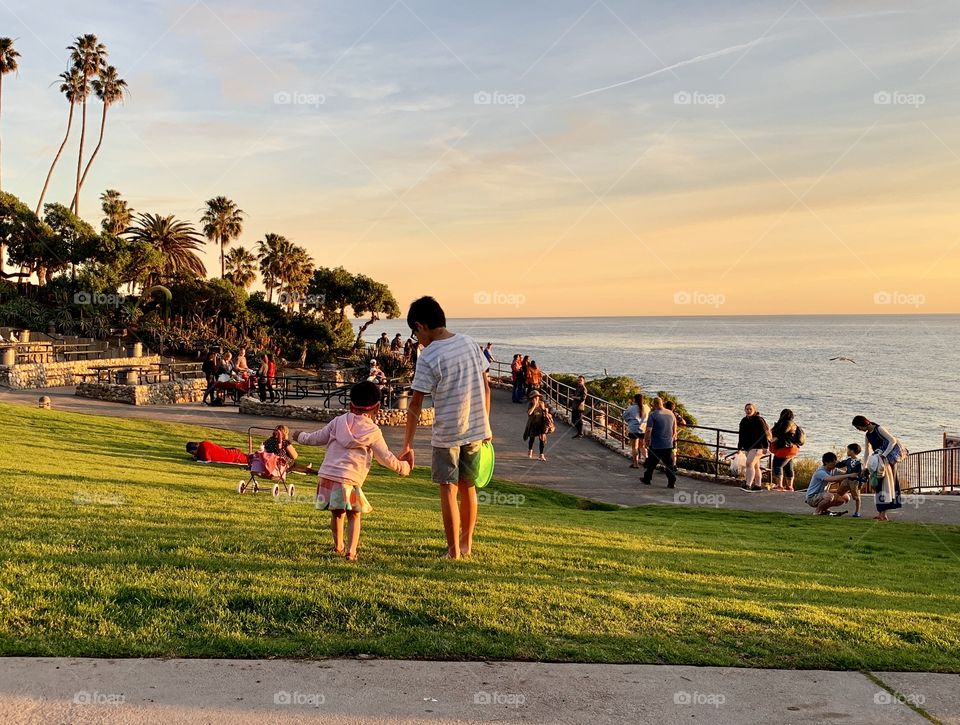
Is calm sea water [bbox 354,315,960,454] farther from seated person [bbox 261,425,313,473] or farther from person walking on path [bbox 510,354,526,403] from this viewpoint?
seated person [bbox 261,425,313,473]

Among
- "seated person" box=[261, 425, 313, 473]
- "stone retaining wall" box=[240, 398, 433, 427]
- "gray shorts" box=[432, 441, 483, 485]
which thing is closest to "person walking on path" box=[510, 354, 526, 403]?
"stone retaining wall" box=[240, 398, 433, 427]

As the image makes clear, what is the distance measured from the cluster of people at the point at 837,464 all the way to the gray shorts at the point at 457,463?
757 centimetres

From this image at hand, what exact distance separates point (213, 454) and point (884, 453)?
11.6 m

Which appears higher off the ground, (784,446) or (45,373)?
(45,373)

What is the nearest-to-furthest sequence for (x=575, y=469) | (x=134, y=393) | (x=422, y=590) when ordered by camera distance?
(x=422, y=590), (x=575, y=469), (x=134, y=393)

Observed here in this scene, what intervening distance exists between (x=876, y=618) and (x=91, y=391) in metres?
27.1

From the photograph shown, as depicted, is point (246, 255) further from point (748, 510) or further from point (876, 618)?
point (876, 618)

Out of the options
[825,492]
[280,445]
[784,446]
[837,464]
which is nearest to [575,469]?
[784,446]

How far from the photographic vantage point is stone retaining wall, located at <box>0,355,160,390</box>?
28.2 meters

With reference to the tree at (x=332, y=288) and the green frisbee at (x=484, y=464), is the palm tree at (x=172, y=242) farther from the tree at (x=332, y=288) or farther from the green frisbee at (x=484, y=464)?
the green frisbee at (x=484, y=464)

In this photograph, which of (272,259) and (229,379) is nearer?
(229,379)

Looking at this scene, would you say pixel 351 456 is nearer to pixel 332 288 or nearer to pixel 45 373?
pixel 45 373

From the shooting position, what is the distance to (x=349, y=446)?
6.06 metres

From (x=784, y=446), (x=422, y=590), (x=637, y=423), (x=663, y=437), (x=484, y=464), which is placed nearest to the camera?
(x=422, y=590)
